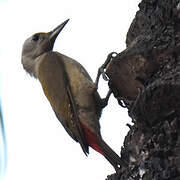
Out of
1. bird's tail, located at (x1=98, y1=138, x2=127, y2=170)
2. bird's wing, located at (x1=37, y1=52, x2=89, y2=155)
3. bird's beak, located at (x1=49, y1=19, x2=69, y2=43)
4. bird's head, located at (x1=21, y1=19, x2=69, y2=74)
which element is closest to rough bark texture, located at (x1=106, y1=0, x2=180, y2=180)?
bird's tail, located at (x1=98, y1=138, x2=127, y2=170)

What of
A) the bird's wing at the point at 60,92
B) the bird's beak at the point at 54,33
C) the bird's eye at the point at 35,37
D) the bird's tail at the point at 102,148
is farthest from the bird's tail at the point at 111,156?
the bird's eye at the point at 35,37

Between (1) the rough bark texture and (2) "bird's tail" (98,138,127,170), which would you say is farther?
(2) "bird's tail" (98,138,127,170)

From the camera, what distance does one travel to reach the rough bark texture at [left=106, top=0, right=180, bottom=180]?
8.59 feet

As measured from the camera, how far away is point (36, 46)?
603 centimetres

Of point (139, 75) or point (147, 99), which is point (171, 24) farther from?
point (147, 99)

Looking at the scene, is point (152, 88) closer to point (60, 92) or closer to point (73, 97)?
point (73, 97)

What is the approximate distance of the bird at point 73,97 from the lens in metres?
4.31

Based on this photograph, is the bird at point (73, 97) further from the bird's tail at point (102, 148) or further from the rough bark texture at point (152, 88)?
the rough bark texture at point (152, 88)

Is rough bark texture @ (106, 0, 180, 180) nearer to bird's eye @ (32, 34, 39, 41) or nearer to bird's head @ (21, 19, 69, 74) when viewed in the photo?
bird's head @ (21, 19, 69, 74)

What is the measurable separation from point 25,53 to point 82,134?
237 cm

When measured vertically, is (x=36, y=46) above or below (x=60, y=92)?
above

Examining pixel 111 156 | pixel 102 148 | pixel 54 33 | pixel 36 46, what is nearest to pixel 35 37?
pixel 36 46

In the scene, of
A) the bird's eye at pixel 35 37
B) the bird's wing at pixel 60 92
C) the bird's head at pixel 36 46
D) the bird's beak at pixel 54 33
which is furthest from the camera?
the bird's eye at pixel 35 37

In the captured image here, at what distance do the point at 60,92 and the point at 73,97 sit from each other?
0.57 ft
